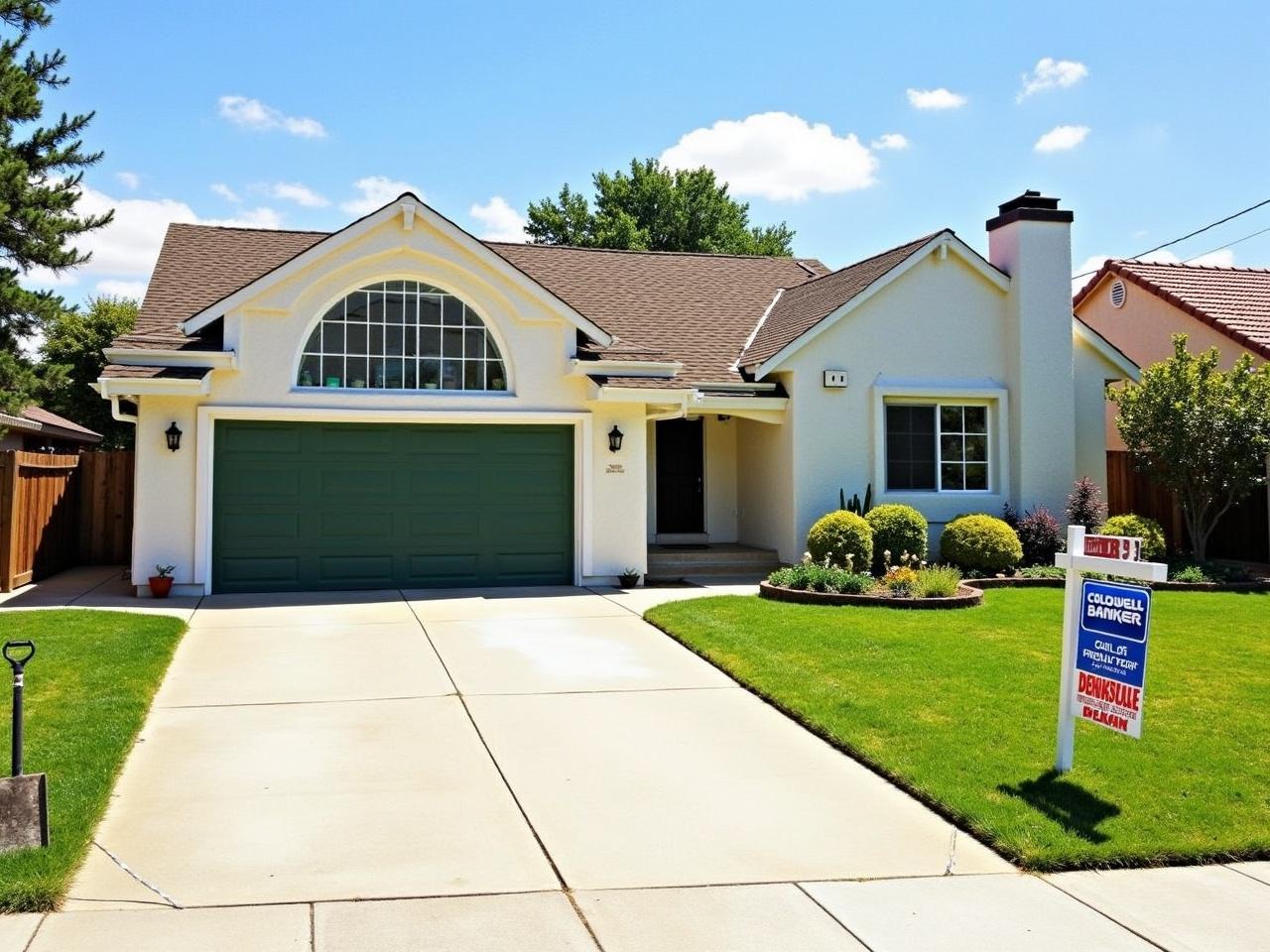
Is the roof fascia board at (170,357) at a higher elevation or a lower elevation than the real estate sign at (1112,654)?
higher

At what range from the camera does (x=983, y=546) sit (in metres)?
15.9

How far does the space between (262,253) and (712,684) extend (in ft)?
42.8

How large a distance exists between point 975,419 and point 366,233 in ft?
33.7

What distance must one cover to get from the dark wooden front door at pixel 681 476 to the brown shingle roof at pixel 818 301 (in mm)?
1842

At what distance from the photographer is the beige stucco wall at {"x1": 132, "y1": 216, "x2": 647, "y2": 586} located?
14.4m

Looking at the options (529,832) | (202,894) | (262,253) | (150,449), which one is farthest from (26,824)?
(262,253)

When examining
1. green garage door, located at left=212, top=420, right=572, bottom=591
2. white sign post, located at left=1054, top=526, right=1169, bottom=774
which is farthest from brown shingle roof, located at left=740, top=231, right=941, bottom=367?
white sign post, located at left=1054, top=526, right=1169, bottom=774

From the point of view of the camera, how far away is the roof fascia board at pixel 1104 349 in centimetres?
1858

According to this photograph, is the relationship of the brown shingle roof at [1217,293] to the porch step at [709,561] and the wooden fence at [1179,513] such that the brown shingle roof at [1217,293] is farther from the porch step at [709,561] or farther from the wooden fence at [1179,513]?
the porch step at [709,561]

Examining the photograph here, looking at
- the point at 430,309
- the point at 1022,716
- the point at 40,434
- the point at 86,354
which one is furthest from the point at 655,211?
the point at 1022,716

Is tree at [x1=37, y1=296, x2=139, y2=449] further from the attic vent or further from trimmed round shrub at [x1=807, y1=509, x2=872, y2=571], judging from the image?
the attic vent

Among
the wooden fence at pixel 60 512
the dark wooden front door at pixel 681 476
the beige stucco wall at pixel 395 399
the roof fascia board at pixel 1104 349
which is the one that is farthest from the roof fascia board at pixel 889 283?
the wooden fence at pixel 60 512

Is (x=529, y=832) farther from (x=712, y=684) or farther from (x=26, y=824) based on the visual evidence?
(x=712, y=684)

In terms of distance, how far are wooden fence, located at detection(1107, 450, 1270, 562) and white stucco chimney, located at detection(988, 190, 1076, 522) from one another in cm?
139
